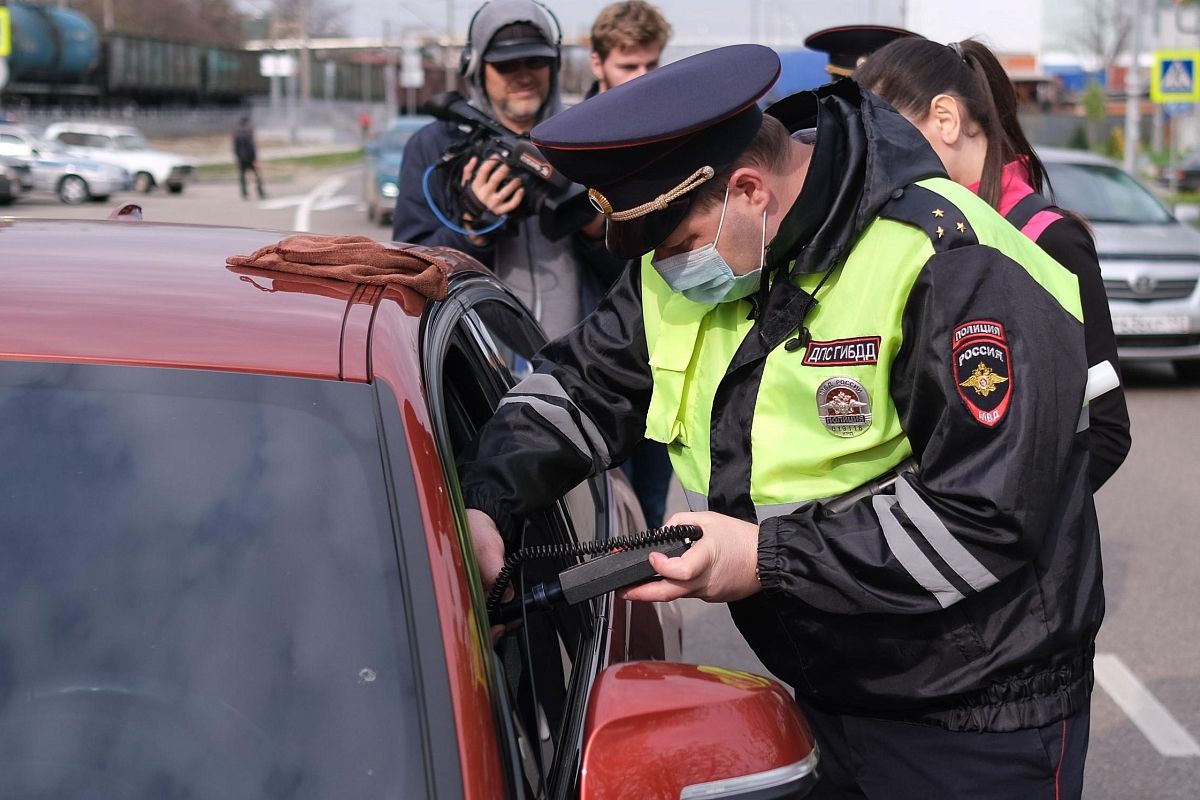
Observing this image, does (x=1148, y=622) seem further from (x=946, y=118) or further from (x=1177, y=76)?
(x=1177, y=76)

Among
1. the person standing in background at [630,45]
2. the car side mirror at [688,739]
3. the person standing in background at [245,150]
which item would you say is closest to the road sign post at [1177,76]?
the person standing in background at [630,45]

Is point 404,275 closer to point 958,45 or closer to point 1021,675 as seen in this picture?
point 1021,675

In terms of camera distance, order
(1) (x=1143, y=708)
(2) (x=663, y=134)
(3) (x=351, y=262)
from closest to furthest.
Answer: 1. (2) (x=663, y=134)
2. (3) (x=351, y=262)
3. (1) (x=1143, y=708)

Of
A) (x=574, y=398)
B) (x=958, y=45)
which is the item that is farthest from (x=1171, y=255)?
(x=574, y=398)

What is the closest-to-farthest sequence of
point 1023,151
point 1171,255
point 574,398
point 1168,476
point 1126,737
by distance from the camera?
point 574,398 < point 1023,151 < point 1126,737 < point 1168,476 < point 1171,255

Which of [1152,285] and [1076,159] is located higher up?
[1076,159]

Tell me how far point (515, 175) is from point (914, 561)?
2.17 meters

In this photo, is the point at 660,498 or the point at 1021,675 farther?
the point at 660,498

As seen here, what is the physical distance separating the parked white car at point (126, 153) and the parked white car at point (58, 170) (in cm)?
210

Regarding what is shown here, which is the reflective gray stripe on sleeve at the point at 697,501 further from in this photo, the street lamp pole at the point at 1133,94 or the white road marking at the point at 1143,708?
the street lamp pole at the point at 1133,94

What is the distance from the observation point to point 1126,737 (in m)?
4.34

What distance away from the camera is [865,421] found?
1996 mm

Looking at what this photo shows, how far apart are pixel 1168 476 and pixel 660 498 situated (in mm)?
4268

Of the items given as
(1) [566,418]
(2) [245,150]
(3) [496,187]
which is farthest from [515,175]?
(2) [245,150]
